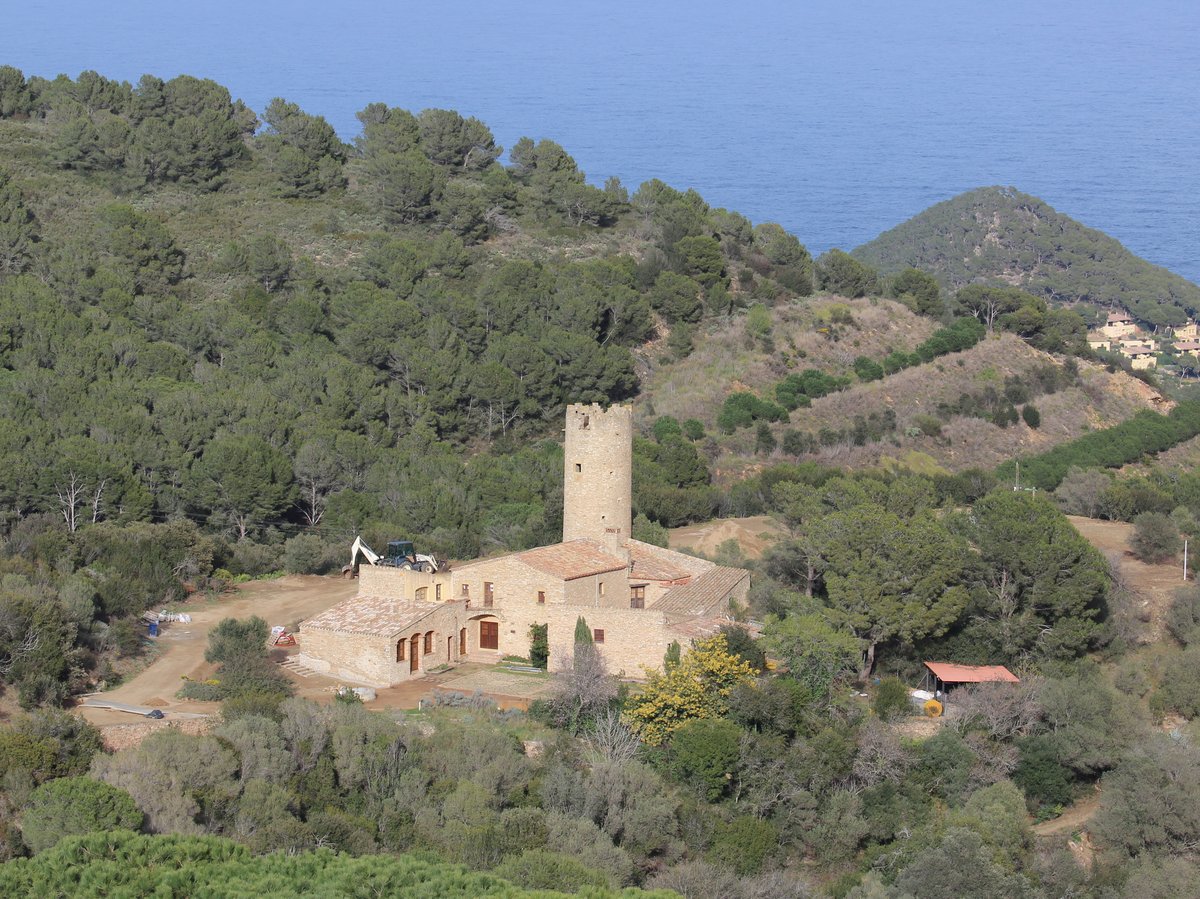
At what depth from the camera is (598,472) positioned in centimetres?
3441

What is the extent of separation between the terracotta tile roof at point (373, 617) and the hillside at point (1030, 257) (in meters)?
92.9

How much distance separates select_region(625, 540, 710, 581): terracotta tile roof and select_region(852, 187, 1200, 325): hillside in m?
89.0

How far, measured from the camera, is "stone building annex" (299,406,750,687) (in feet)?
105

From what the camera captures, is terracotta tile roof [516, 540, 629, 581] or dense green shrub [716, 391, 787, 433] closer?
terracotta tile roof [516, 540, 629, 581]

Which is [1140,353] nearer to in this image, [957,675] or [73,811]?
[957,675]

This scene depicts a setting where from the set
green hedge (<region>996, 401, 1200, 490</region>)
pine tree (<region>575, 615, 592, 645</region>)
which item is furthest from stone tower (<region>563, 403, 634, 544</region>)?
green hedge (<region>996, 401, 1200, 490</region>)

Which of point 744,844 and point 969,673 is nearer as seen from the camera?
point 744,844

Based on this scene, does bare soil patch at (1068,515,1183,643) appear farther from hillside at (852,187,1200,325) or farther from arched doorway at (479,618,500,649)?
hillside at (852,187,1200,325)

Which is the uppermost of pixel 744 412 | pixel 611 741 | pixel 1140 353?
pixel 1140 353

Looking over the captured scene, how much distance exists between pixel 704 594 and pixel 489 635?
13.3 ft

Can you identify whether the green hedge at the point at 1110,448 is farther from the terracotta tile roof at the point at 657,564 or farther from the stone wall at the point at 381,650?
the stone wall at the point at 381,650

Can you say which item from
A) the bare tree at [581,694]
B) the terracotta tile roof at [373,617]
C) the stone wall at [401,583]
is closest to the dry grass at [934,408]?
the stone wall at [401,583]

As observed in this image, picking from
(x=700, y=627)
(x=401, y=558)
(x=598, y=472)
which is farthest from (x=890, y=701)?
(x=401, y=558)

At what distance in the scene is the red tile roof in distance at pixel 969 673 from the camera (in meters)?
33.0
